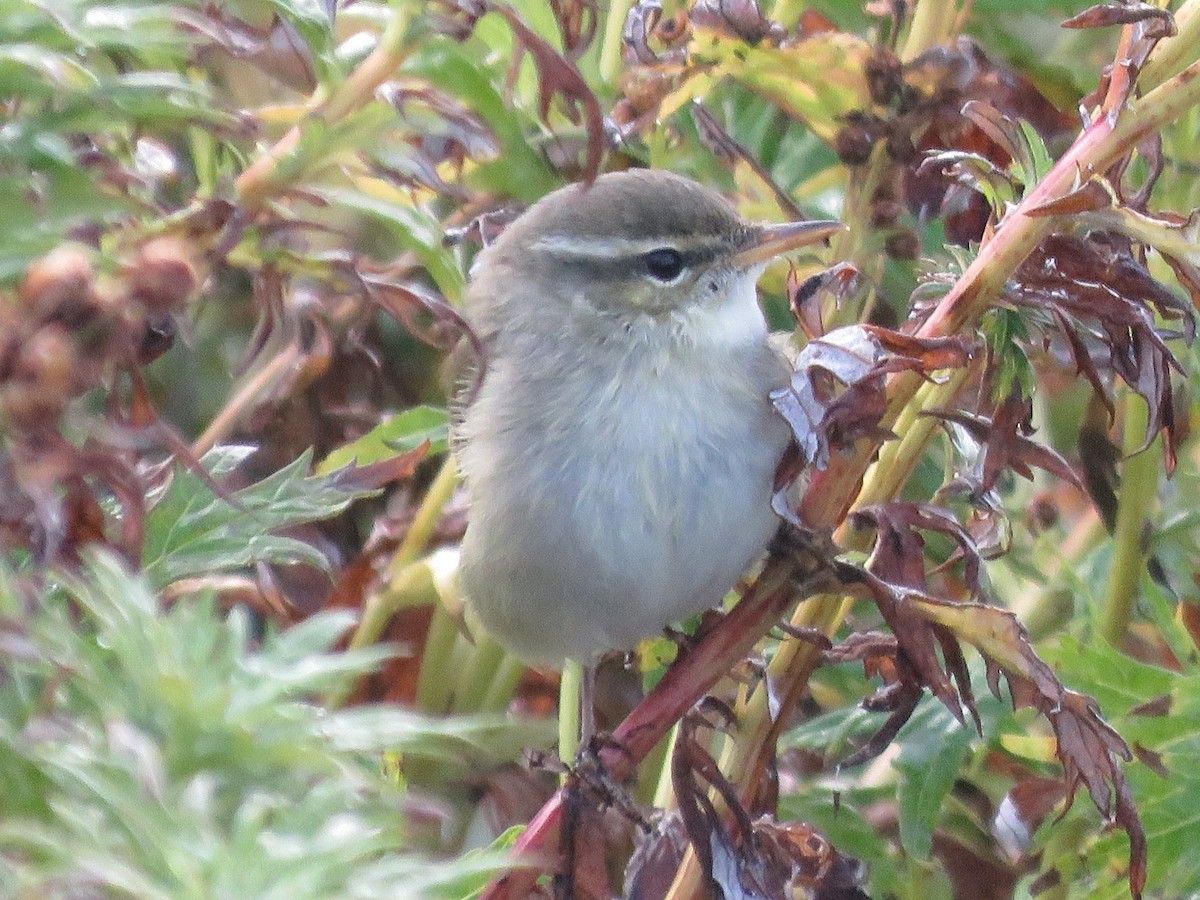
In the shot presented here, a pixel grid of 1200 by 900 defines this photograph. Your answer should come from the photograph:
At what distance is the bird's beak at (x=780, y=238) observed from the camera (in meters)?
1.97

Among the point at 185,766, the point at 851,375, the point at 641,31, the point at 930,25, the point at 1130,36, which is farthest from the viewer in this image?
the point at 930,25

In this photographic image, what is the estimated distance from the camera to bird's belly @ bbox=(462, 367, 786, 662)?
6.75 ft

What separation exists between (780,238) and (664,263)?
0.95 ft

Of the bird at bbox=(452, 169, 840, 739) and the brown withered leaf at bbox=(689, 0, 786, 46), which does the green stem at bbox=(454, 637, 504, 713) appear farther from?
the brown withered leaf at bbox=(689, 0, 786, 46)

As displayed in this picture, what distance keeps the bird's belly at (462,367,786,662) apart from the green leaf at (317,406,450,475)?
6 cm

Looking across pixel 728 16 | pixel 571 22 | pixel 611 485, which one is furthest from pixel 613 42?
pixel 571 22

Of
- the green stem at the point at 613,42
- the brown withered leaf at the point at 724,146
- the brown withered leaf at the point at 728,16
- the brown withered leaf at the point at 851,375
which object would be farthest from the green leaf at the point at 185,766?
the green stem at the point at 613,42

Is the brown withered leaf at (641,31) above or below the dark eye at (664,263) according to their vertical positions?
above

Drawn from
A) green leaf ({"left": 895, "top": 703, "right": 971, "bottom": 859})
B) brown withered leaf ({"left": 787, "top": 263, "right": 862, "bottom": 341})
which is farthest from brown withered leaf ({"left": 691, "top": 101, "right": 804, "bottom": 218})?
green leaf ({"left": 895, "top": 703, "right": 971, "bottom": 859})

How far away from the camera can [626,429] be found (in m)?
2.12

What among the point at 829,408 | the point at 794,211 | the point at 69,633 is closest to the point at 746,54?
the point at 794,211

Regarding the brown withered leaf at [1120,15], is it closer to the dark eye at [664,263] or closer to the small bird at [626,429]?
the small bird at [626,429]

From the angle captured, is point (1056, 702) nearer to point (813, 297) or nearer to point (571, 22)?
point (813, 297)

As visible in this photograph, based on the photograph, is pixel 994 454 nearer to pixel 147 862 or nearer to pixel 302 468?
pixel 302 468
